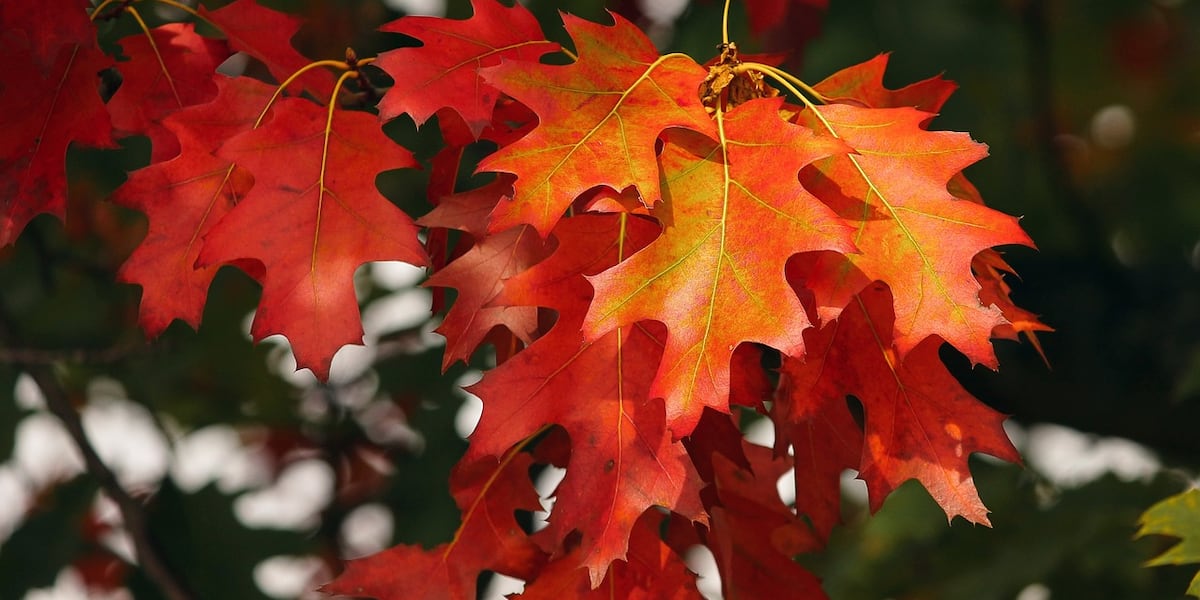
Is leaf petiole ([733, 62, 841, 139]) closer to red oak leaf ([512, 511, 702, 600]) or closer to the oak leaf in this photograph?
the oak leaf

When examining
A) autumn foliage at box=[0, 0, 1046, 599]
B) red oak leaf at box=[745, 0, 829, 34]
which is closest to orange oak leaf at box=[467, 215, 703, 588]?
autumn foliage at box=[0, 0, 1046, 599]

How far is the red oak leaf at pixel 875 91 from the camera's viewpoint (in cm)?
127

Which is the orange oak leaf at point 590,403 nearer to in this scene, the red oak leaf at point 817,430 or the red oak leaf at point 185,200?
the red oak leaf at point 817,430

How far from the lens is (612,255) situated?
1175 mm

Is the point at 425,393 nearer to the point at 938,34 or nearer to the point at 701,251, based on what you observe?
the point at 938,34

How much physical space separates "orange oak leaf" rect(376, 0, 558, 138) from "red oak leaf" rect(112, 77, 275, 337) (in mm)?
217

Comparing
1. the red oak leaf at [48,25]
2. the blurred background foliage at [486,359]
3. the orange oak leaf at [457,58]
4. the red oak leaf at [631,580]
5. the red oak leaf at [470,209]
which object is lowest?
the blurred background foliage at [486,359]

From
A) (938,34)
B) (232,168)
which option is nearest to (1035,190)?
(938,34)

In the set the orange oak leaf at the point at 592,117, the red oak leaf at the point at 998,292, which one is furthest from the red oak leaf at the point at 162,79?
the red oak leaf at the point at 998,292

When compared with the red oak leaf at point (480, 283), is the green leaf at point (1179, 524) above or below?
below

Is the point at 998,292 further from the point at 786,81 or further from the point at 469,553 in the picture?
the point at 469,553

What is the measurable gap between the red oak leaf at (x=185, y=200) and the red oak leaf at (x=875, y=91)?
61 centimetres

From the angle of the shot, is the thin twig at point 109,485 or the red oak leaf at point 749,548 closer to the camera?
the red oak leaf at point 749,548

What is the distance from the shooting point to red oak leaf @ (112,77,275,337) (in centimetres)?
127
